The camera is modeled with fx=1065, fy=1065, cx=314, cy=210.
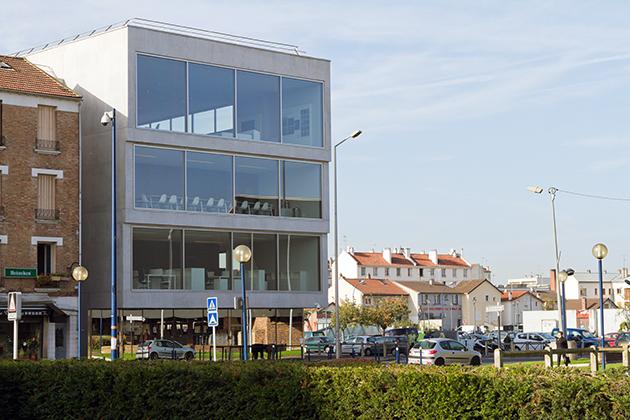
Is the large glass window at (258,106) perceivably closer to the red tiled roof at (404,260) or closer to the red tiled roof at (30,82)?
the red tiled roof at (30,82)

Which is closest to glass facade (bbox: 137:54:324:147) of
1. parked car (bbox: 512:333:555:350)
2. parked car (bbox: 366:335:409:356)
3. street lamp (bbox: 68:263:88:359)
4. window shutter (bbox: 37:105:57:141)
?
window shutter (bbox: 37:105:57:141)

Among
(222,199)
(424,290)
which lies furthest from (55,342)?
(424,290)

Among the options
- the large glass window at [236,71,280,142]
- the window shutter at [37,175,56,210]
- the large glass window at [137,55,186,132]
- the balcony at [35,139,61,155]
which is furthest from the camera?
the large glass window at [236,71,280,142]

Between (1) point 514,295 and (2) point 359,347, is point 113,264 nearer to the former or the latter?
(2) point 359,347

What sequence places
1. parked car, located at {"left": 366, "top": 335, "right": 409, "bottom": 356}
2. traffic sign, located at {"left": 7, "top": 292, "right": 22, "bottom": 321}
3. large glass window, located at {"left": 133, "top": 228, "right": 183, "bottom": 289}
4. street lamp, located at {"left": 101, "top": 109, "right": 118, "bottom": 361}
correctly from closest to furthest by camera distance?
traffic sign, located at {"left": 7, "top": 292, "right": 22, "bottom": 321} → street lamp, located at {"left": 101, "top": 109, "right": 118, "bottom": 361} → large glass window, located at {"left": 133, "top": 228, "right": 183, "bottom": 289} → parked car, located at {"left": 366, "top": 335, "right": 409, "bottom": 356}

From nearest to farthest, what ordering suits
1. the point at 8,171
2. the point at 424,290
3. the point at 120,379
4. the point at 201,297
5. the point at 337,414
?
the point at 337,414 < the point at 120,379 < the point at 8,171 < the point at 201,297 < the point at 424,290

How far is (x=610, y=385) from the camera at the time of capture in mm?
13008

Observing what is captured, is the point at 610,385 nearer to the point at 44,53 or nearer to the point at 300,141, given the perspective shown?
the point at 300,141

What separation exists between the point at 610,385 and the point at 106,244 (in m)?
35.2

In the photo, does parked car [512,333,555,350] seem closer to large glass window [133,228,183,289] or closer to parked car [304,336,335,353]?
parked car [304,336,335,353]

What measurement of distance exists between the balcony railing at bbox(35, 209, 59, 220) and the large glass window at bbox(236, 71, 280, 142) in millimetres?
8999

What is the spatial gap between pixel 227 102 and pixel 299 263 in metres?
8.50

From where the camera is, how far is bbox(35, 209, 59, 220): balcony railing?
44.2m

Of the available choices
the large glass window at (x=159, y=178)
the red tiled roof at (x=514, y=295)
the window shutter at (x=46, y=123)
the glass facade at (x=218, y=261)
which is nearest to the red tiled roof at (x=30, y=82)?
the window shutter at (x=46, y=123)
